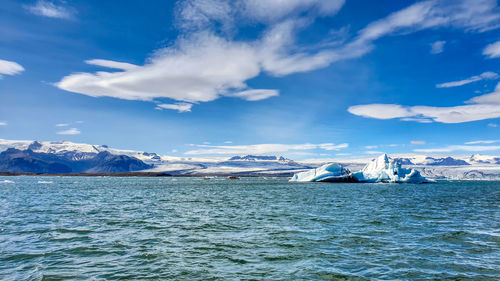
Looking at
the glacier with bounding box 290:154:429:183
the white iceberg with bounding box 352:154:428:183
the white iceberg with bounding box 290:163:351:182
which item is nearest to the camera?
the white iceberg with bounding box 290:163:351:182

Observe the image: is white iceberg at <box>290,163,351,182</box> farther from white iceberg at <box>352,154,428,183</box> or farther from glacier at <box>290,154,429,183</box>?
white iceberg at <box>352,154,428,183</box>

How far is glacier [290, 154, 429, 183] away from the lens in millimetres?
120562

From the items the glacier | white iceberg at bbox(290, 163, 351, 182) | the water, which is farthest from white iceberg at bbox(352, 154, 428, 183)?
the water

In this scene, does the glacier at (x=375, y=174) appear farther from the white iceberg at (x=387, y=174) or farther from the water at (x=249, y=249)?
the water at (x=249, y=249)

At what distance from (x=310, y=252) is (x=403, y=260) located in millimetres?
3554

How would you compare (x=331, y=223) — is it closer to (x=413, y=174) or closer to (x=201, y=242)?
(x=201, y=242)

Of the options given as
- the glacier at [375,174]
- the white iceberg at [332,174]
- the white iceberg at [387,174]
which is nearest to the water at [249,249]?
the white iceberg at [332,174]

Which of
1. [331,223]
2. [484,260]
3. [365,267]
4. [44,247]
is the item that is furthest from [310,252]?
[44,247]

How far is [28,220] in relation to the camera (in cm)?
2253

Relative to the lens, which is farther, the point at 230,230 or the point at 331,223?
the point at 331,223

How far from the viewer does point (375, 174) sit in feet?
411

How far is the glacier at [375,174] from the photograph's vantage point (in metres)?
121

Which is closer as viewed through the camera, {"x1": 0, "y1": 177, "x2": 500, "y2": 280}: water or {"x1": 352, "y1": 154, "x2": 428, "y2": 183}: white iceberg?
{"x1": 0, "y1": 177, "x2": 500, "y2": 280}: water

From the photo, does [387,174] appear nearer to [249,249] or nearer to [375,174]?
[375,174]
